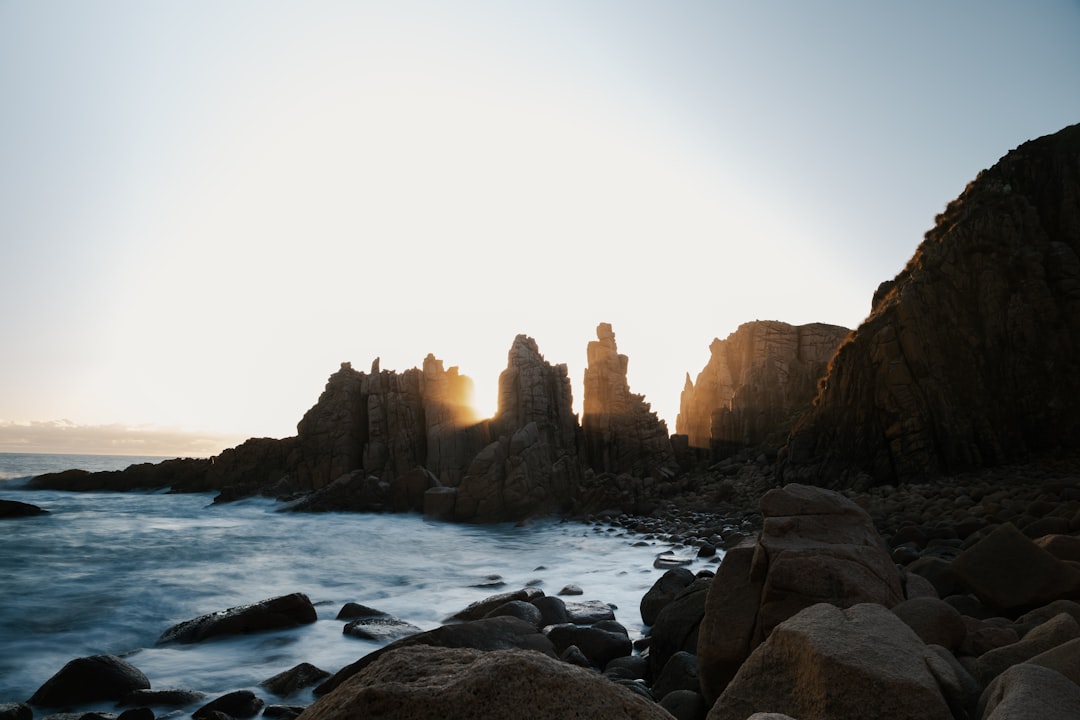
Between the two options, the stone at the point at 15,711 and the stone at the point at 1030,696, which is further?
the stone at the point at 15,711

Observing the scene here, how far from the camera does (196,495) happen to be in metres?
54.7

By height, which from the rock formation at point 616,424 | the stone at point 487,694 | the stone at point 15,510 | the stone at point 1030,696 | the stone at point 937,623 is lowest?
the stone at point 15,510

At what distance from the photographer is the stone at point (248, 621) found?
10844 millimetres

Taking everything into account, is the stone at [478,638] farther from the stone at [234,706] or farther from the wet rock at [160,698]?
the wet rock at [160,698]

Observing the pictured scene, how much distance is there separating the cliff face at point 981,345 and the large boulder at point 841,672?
71.6 ft

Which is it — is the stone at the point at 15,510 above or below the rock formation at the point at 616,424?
below

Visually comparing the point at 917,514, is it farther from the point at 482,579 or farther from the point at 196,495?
the point at 196,495

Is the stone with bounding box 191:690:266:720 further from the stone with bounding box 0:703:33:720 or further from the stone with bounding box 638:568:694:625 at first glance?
the stone with bounding box 638:568:694:625

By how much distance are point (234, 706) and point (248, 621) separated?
4.21 meters

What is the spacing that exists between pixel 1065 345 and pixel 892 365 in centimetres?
563

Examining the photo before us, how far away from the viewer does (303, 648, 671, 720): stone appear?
2.43 m

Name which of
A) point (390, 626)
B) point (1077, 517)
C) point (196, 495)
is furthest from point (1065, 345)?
point (196, 495)

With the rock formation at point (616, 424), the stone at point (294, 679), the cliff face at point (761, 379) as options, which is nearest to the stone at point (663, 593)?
the stone at point (294, 679)

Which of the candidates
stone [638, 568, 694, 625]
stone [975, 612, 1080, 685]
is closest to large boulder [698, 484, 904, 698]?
stone [975, 612, 1080, 685]
